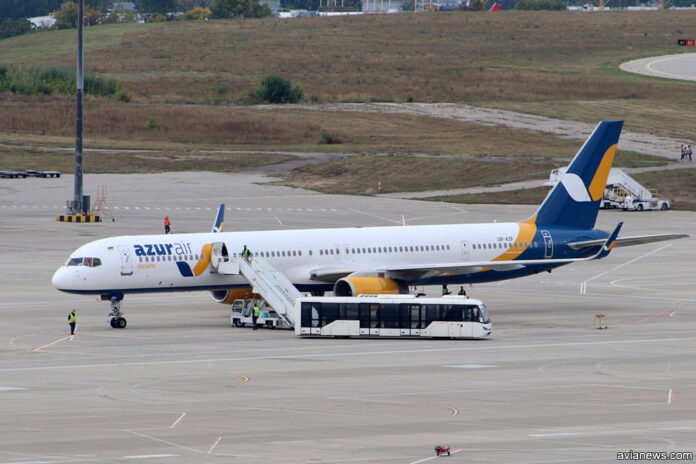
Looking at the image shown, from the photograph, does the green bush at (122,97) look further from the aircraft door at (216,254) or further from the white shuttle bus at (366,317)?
the white shuttle bus at (366,317)

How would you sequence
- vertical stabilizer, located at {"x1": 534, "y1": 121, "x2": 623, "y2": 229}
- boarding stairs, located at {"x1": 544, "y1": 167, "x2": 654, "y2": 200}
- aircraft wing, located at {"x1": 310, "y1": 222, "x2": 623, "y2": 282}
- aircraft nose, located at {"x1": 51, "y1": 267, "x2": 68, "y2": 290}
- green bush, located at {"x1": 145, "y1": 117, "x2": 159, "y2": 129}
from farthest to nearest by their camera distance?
green bush, located at {"x1": 145, "y1": 117, "x2": 159, "y2": 129}
boarding stairs, located at {"x1": 544, "y1": 167, "x2": 654, "y2": 200}
vertical stabilizer, located at {"x1": 534, "y1": 121, "x2": 623, "y2": 229}
aircraft wing, located at {"x1": 310, "y1": 222, "x2": 623, "y2": 282}
aircraft nose, located at {"x1": 51, "y1": 267, "x2": 68, "y2": 290}

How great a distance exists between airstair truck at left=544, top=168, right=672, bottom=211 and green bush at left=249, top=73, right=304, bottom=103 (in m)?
78.0

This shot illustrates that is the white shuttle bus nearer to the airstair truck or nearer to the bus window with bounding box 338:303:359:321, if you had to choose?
the bus window with bounding box 338:303:359:321

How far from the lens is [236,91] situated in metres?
198

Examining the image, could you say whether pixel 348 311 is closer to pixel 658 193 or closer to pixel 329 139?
pixel 658 193

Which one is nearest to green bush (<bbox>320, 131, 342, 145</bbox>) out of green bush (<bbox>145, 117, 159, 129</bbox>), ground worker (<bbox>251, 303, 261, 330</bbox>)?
green bush (<bbox>145, 117, 159, 129</bbox>)

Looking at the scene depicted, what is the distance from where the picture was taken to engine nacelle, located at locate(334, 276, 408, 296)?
55188 mm

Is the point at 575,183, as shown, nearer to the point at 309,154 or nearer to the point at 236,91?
the point at 309,154

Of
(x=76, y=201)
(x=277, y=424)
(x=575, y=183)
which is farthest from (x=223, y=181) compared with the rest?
(x=277, y=424)

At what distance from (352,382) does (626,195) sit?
3258 inches

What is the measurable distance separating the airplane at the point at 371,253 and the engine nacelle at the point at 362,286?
1.9 inches

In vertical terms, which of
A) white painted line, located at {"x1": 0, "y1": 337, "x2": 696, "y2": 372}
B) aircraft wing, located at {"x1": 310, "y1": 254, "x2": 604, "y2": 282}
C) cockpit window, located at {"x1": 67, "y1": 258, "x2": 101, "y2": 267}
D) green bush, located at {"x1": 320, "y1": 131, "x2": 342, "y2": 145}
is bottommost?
white painted line, located at {"x1": 0, "y1": 337, "x2": 696, "y2": 372}

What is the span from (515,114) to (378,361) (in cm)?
13429

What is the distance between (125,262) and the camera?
5362cm
